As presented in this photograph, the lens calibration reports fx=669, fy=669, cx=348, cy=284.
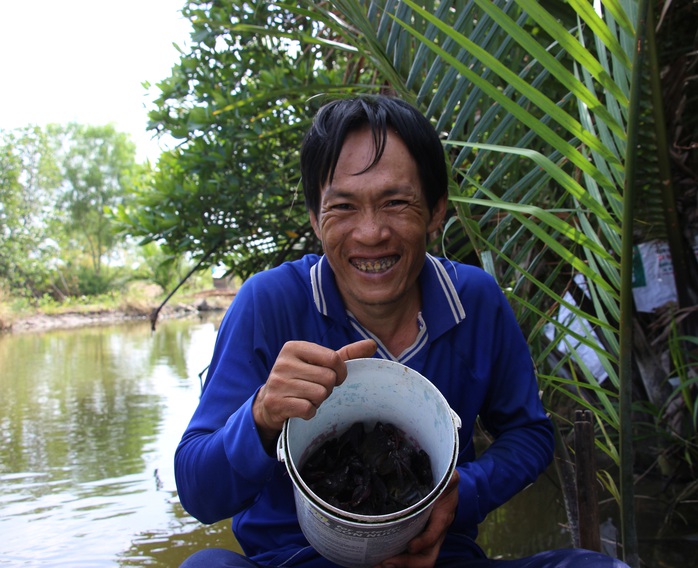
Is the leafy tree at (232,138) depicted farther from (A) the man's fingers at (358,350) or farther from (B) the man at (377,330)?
(A) the man's fingers at (358,350)

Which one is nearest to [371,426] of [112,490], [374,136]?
[374,136]

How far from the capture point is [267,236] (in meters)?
4.02

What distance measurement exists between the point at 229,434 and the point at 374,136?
0.69 metres

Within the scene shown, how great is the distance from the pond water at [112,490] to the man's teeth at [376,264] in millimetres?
1363

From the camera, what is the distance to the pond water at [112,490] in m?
2.66

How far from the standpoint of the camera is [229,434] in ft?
4.04

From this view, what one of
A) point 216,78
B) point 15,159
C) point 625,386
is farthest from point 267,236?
point 15,159

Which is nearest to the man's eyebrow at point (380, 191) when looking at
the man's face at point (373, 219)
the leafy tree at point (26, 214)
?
the man's face at point (373, 219)

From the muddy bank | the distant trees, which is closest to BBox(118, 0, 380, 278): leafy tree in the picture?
the distant trees

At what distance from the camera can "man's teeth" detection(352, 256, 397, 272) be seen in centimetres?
148

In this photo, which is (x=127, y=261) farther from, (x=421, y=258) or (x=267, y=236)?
(x=421, y=258)

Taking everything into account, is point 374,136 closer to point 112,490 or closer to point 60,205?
point 112,490

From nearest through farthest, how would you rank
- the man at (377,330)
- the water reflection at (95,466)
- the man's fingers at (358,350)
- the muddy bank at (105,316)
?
the man's fingers at (358,350) → the man at (377,330) → the water reflection at (95,466) → the muddy bank at (105,316)

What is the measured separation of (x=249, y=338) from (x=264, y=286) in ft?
0.44
